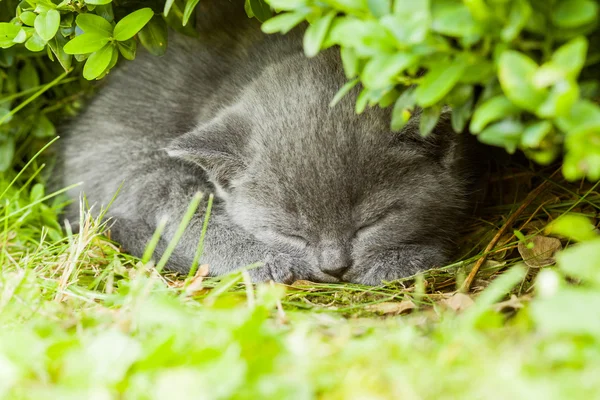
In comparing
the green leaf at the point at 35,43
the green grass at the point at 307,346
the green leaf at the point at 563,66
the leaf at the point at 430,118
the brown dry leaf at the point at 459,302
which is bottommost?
the brown dry leaf at the point at 459,302

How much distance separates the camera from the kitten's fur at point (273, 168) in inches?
73.3

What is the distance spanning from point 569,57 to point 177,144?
49.8 inches

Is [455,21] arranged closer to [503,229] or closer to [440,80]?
[440,80]

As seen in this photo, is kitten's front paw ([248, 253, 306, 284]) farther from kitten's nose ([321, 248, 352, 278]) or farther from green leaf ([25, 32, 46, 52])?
green leaf ([25, 32, 46, 52])

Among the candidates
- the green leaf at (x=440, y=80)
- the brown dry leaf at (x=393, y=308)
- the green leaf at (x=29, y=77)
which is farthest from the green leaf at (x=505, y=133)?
the green leaf at (x=29, y=77)

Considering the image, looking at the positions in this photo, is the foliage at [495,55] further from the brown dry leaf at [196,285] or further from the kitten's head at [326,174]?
the brown dry leaf at [196,285]

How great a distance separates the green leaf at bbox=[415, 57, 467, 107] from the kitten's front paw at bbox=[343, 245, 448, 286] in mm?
871

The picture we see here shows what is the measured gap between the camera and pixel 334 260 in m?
1.89

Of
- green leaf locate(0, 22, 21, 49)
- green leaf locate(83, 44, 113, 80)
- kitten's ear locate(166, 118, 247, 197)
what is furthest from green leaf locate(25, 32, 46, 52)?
kitten's ear locate(166, 118, 247, 197)

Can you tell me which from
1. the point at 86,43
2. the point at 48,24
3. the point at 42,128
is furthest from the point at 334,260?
the point at 42,128

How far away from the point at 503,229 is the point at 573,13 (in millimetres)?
1168

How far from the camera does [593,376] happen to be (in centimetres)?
85

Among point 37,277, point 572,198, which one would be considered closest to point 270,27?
point 37,277

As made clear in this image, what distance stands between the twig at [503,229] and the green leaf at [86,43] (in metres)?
1.31
